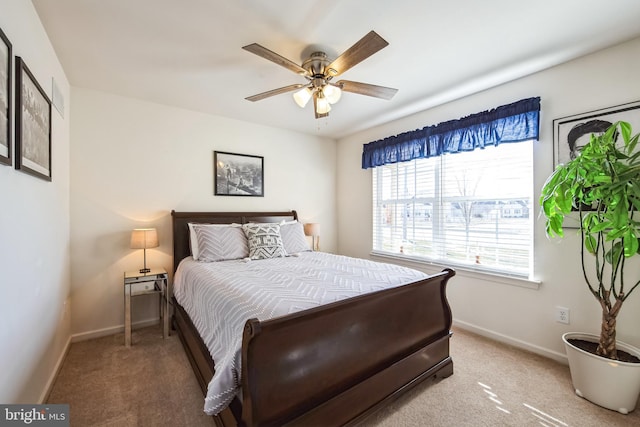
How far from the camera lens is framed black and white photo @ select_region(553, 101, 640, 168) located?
196 centimetres

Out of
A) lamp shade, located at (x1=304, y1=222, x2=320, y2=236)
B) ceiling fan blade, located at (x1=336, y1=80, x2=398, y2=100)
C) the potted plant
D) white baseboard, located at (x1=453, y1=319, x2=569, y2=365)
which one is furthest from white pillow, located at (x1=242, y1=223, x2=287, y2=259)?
the potted plant

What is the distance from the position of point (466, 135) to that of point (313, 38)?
186 cm

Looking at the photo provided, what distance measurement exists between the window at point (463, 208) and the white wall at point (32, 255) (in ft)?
11.2

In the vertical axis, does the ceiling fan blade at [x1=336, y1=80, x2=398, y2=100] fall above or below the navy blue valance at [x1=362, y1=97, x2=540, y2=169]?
above

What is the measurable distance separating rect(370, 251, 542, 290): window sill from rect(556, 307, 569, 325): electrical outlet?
0.72 ft

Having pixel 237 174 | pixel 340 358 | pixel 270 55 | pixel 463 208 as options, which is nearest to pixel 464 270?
pixel 463 208

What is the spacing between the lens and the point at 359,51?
166cm

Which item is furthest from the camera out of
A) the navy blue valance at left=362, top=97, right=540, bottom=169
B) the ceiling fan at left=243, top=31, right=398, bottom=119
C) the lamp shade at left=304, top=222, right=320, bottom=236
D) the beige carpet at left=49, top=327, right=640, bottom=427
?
the lamp shade at left=304, top=222, right=320, bottom=236

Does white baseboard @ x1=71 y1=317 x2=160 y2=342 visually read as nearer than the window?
No

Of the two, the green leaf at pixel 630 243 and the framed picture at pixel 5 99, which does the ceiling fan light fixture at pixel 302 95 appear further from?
the green leaf at pixel 630 243

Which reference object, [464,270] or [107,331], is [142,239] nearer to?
[107,331]

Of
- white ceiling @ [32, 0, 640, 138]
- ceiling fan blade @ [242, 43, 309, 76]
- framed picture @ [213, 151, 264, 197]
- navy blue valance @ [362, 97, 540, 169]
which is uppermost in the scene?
white ceiling @ [32, 0, 640, 138]

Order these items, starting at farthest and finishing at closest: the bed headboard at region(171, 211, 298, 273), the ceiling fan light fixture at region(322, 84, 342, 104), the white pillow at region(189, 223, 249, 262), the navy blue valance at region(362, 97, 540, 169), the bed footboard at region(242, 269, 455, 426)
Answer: the bed headboard at region(171, 211, 298, 273) < the white pillow at region(189, 223, 249, 262) < the navy blue valance at region(362, 97, 540, 169) < the ceiling fan light fixture at region(322, 84, 342, 104) < the bed footboard at region(242, 269, 455, 426)

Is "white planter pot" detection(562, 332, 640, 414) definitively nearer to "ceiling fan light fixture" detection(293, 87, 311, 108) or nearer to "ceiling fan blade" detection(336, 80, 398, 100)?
"ceiling fan blade" detection(336, 80, 398, 100)
